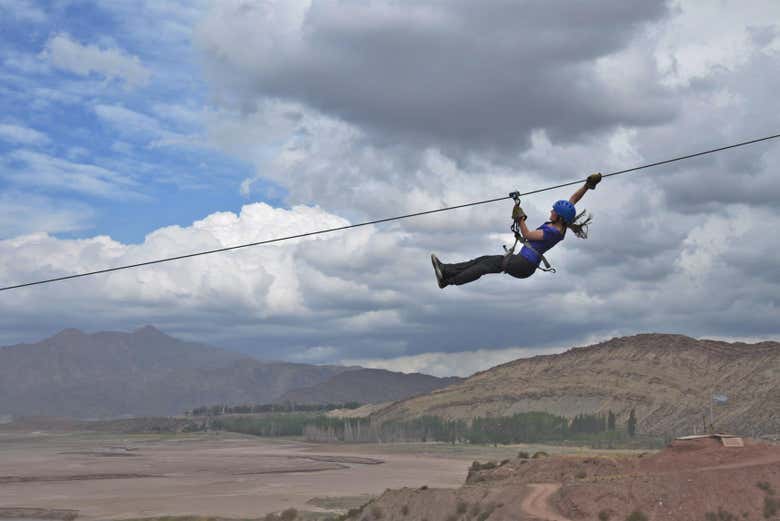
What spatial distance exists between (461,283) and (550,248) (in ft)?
6.81

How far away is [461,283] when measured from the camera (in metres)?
18.9

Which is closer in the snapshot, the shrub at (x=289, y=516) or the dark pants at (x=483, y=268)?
the dark pants at (x=483, y=268)

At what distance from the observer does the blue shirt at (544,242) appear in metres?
17.7

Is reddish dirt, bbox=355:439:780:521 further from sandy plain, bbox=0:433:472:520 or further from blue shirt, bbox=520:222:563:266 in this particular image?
sandy plain, bbox=0:433:472:520

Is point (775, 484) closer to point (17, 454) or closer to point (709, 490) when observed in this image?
point (709, 490)

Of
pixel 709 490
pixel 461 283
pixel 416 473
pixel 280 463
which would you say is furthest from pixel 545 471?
pixel 280 463

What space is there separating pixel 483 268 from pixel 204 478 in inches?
4405

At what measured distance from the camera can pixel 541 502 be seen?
32.1m

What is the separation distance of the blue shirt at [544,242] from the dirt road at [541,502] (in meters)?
15.0

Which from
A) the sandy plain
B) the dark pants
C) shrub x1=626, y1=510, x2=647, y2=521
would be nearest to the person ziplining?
the dark pants

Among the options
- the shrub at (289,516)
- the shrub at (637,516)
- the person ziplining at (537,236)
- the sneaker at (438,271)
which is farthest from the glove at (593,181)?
the shrub at (289,516)

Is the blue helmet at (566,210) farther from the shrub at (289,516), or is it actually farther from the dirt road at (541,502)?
the shrub at (289,516)

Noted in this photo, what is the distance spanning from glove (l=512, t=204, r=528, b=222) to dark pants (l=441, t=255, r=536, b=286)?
2.46ft

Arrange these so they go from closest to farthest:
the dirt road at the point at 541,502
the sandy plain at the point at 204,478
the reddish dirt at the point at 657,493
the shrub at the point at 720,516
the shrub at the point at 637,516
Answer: the shrub at the point at 720,516 → the shrub at the point at 637,516 → the reddish dirt at the point at 657,493 → the dirt road at the point at 541,502 → the sandy plain at the point at 204,478
